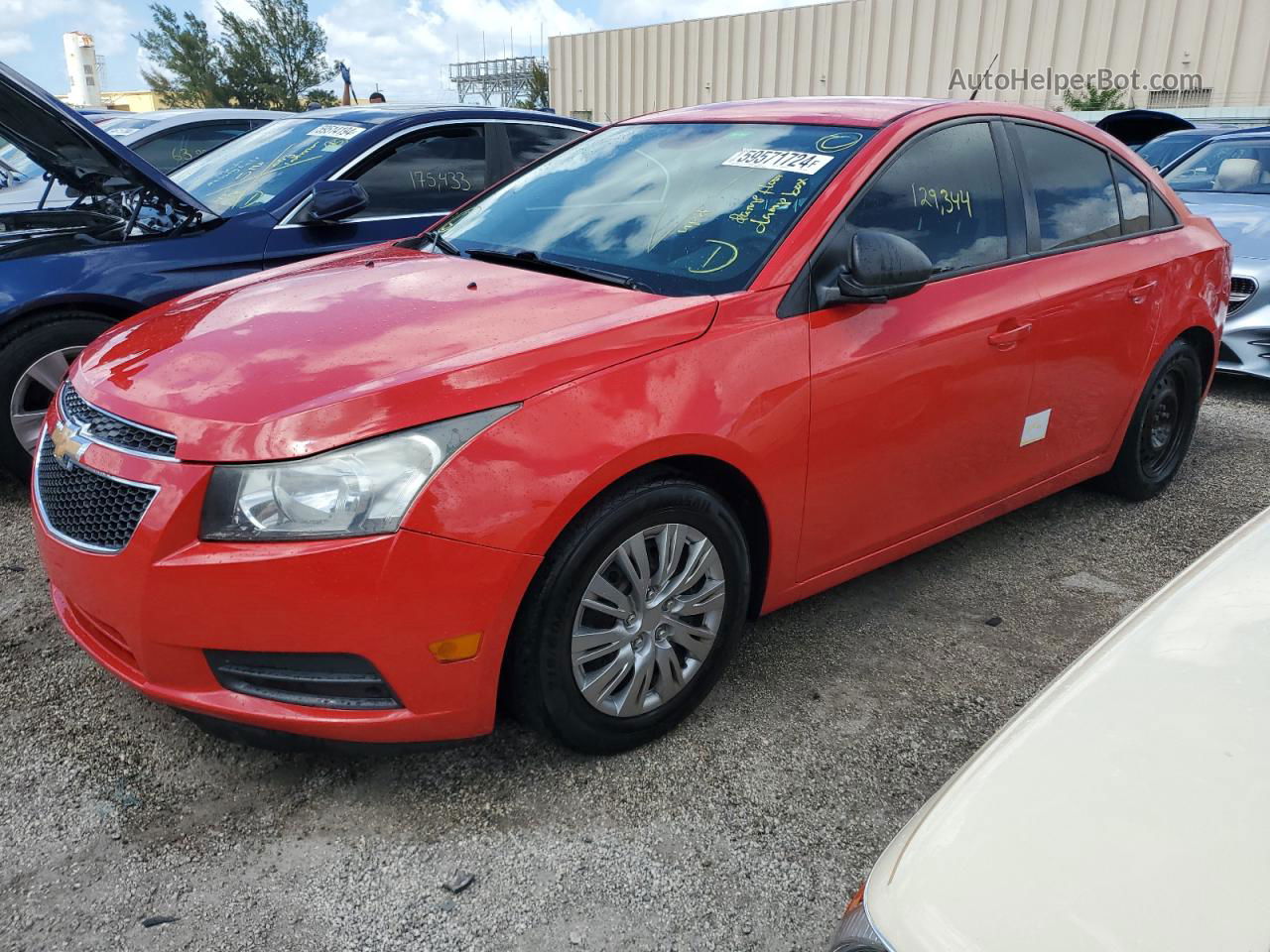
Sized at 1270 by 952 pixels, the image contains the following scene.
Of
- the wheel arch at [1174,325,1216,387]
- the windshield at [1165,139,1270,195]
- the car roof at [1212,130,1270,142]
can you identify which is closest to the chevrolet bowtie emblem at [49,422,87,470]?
the wheel arch at [1174,325,1216,387]

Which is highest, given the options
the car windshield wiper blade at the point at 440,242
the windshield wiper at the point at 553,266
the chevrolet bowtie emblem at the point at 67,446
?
the windshield wiper at the point at 553,266

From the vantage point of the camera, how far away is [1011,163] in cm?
325

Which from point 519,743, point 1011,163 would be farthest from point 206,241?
point 1011,163

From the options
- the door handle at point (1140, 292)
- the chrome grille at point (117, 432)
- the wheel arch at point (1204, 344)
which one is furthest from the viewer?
the wheel arch at point (1204, 344)

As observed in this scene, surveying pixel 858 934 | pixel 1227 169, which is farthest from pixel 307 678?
pixel 1227 169

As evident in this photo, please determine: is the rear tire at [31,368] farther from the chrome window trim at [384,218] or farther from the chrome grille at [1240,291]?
the chrome grille at [1240,291]

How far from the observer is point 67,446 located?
2277 mm

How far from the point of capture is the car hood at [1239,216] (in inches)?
230

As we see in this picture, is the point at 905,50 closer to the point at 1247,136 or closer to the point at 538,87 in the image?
the point at 538,87

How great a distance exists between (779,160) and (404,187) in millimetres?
2595

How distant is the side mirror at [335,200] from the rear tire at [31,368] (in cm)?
95

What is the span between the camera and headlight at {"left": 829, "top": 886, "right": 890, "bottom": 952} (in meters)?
1.23

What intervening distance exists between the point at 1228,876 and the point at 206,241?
416cm

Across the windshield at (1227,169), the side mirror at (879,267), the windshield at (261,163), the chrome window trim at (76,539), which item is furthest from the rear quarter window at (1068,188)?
the windshield at (1227,169)
